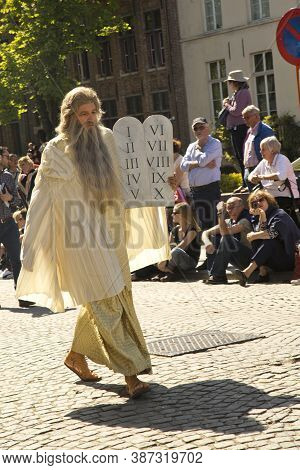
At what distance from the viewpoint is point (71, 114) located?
773 cm

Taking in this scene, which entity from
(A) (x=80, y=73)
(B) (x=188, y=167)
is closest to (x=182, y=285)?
(B) (x=188, y=167)

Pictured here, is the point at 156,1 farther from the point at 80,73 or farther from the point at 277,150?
the point at 277,150

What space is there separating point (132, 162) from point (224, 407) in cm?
254

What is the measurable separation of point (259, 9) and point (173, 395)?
31.5m

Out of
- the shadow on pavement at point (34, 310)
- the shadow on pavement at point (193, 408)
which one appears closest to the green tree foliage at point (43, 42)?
the shadow on pavement at point (34, 310)

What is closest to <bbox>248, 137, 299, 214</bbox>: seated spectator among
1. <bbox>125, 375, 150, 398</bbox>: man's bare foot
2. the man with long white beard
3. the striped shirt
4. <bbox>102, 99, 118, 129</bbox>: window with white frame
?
the striped shirt

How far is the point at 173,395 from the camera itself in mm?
7219

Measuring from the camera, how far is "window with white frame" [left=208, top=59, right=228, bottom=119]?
3931 centimetres

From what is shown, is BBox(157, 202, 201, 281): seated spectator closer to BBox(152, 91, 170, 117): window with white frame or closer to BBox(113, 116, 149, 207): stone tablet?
BBox(113, 116, 149, 207): stone tablet

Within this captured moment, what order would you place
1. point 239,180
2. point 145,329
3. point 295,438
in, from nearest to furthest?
point 295,438 < point 145,329 < point 239,180

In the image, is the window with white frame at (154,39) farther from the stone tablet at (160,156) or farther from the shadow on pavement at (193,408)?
the shadow on pavement at (193,408)

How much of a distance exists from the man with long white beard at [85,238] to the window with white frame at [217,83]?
31907 mm

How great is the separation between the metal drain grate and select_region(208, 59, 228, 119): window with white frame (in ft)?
99.0

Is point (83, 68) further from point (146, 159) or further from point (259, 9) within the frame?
point (146, 159)
